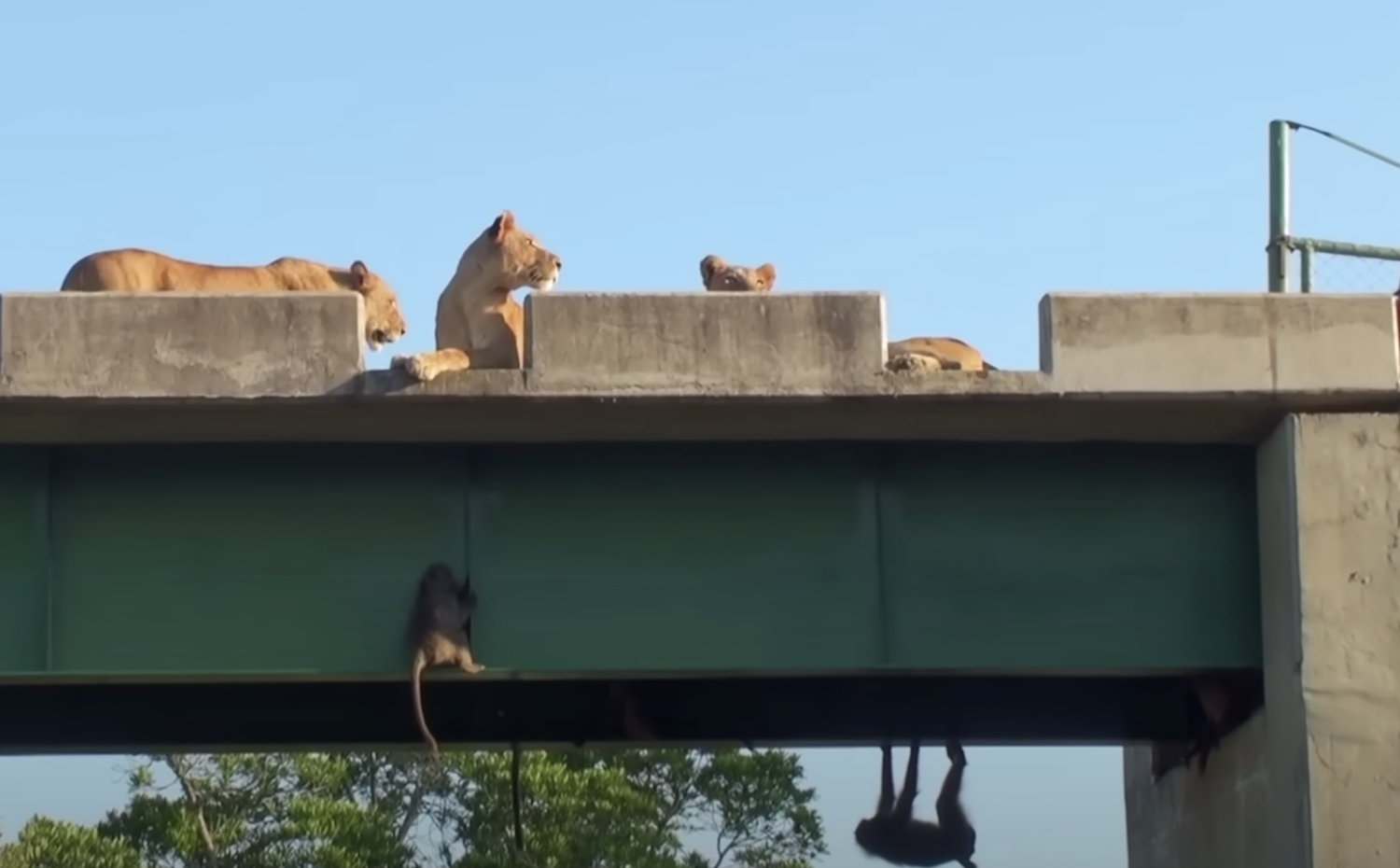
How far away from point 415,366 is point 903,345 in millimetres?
2748

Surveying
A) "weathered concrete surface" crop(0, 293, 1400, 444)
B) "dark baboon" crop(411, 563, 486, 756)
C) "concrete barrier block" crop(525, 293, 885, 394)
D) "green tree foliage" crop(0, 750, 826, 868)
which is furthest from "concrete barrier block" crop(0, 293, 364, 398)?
"green tree foliage" crop(0, 750, 826, 868)

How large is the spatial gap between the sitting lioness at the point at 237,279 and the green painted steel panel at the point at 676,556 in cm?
120

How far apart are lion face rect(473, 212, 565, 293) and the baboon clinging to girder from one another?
14.5ft

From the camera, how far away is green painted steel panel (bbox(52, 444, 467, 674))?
13.8m

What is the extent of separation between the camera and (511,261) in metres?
13.9

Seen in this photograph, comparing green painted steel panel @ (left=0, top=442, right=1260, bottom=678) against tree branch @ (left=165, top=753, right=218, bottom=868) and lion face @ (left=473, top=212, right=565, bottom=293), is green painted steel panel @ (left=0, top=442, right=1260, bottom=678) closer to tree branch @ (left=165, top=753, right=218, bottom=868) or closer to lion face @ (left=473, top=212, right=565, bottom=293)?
lion face @ (left=473, top=212, right=565, bottom=293)

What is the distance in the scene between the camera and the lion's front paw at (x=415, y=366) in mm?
12617

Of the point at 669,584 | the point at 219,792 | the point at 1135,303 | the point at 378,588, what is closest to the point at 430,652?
the point at 378,588

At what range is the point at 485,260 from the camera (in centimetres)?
1400

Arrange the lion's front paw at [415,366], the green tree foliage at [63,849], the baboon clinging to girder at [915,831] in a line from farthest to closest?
the green tree foliage at [63,849] → the baboon clinging to girder at [915,831] → the lion's front paw at [415,366]

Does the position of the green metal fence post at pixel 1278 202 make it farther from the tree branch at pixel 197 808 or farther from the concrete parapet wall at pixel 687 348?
the tree branch at pixel 197 808

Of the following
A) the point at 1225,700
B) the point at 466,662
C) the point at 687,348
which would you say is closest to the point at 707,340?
the point at 687,348

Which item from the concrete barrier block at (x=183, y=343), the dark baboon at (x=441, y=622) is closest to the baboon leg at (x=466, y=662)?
the dark baboon at (x=441, y=622)

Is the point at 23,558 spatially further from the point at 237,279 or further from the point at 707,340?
the point at 707,340
